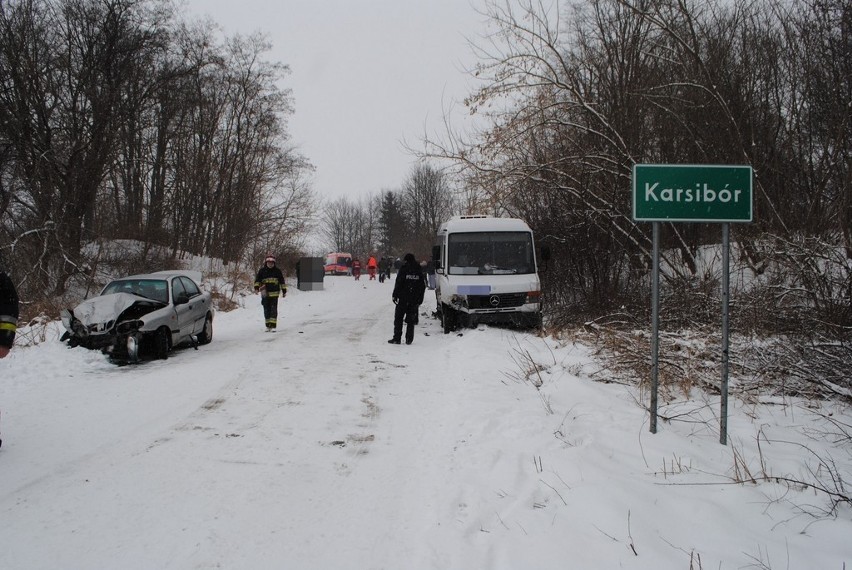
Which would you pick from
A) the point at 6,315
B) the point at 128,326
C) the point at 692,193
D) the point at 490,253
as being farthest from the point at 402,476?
the point at 490,253

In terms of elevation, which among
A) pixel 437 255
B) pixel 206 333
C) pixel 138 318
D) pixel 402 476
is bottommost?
pixel 402 476

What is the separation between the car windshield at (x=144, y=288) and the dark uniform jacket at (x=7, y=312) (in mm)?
5492

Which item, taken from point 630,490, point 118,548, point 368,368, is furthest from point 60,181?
point 630,490

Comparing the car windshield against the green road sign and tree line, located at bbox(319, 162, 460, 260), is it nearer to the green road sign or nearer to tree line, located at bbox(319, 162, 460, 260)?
the green road sign

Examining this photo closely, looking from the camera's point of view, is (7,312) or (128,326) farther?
(128,326)

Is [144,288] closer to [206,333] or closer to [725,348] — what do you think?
[206,333]

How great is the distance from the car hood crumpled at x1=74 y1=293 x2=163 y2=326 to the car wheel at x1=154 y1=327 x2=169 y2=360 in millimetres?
634

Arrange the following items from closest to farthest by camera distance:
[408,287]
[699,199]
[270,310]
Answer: [699,199] → [408,287] → [270,310]

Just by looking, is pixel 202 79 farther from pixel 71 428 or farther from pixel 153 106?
pixel 71 428

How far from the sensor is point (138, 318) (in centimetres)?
930

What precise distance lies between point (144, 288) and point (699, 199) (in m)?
9.83

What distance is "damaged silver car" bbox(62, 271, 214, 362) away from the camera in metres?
8.95

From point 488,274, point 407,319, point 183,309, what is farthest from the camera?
point 488,274

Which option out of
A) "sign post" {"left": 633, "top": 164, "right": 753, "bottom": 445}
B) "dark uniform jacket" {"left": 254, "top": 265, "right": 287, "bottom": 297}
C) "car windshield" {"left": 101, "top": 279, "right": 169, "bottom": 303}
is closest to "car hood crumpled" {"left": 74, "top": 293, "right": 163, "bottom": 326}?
"car windshield" {"left": 101, "top": 279, "right": 169, "bottom": 303}
